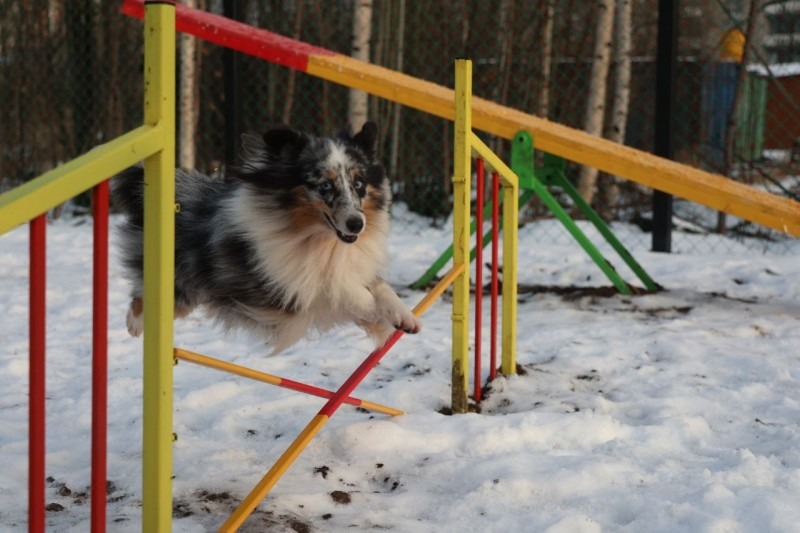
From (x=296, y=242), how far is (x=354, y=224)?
0.22 meters

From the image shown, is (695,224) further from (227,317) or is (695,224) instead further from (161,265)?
(161,265)

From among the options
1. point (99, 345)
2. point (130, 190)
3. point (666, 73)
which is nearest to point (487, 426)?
point (130, 190)

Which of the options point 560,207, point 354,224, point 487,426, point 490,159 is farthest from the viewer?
point 560,207

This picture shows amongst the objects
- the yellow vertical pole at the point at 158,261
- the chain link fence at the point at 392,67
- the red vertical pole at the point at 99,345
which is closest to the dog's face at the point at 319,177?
the yellow vertical pole at the point at 158,261

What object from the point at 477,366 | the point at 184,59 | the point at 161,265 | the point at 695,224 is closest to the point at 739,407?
the point at 477,366

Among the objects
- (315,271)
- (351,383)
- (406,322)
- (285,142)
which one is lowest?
(351,383)

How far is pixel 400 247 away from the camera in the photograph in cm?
692

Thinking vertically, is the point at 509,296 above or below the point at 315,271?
below

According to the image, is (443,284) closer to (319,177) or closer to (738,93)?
(319,177)

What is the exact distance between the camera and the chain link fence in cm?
862

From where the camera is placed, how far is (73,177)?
1.57 metres

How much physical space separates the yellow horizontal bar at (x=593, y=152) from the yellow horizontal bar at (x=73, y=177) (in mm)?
2988

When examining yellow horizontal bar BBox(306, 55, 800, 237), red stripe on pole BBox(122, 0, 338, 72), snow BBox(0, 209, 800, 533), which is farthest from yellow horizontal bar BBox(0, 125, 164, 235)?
red stripe on pole BBox(122, 0, 338, 72)

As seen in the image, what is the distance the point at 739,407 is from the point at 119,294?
3.48 metres
